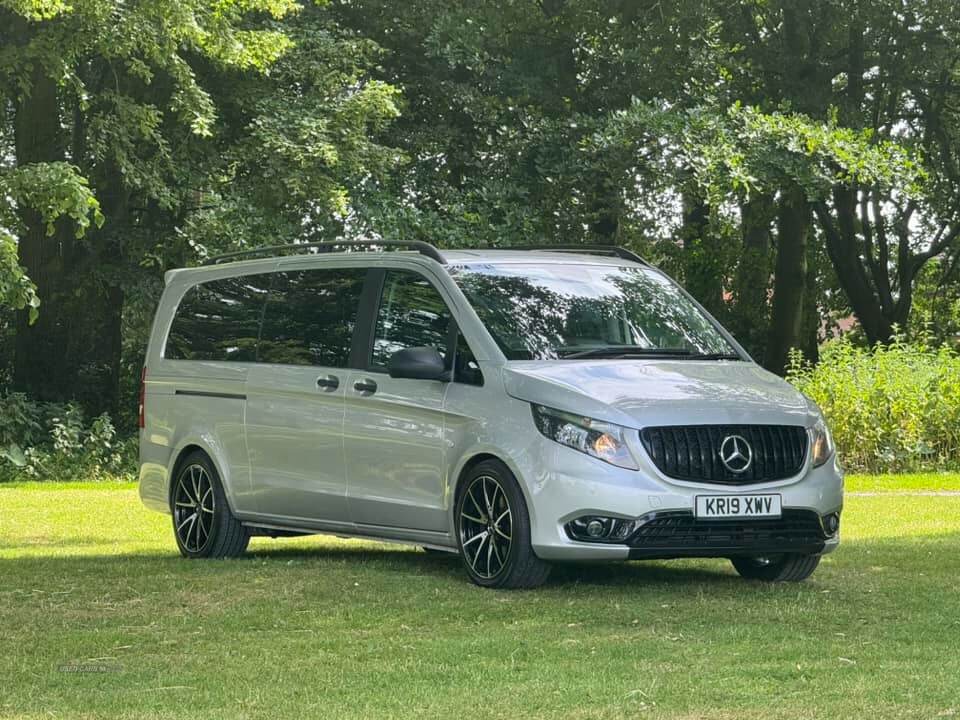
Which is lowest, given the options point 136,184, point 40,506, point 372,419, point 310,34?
point 40,506

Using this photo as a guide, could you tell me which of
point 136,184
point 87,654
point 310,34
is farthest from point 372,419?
point 310,34

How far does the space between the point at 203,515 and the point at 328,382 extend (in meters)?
1.72

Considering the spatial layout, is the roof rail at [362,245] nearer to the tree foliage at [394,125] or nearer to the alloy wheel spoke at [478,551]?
the alloy wheel spoke at [478,551]

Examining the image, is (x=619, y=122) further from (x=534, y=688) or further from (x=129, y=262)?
(x=534, y=688)

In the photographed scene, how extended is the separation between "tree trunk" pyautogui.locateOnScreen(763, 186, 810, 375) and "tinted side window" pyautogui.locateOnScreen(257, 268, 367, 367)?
21.4 m

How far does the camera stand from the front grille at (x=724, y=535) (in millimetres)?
9625

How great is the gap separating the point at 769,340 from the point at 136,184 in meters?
13.1

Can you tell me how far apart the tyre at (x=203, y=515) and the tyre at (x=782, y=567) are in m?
3.51

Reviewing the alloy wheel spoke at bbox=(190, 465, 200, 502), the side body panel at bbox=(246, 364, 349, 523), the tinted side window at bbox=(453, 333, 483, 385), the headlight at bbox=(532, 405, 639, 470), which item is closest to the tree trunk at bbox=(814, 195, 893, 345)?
the alloy wheel spoke at bbox=(190, 465, 200, 502)

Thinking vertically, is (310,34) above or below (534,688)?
above

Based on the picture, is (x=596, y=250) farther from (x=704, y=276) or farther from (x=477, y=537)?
(x=704, y=276)

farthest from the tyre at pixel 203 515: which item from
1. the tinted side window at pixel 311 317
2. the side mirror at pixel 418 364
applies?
the side mirror at pixel 418 364

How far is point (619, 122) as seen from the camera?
25953 mm

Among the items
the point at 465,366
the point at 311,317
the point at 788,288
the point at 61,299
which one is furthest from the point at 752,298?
the point at 465,366
